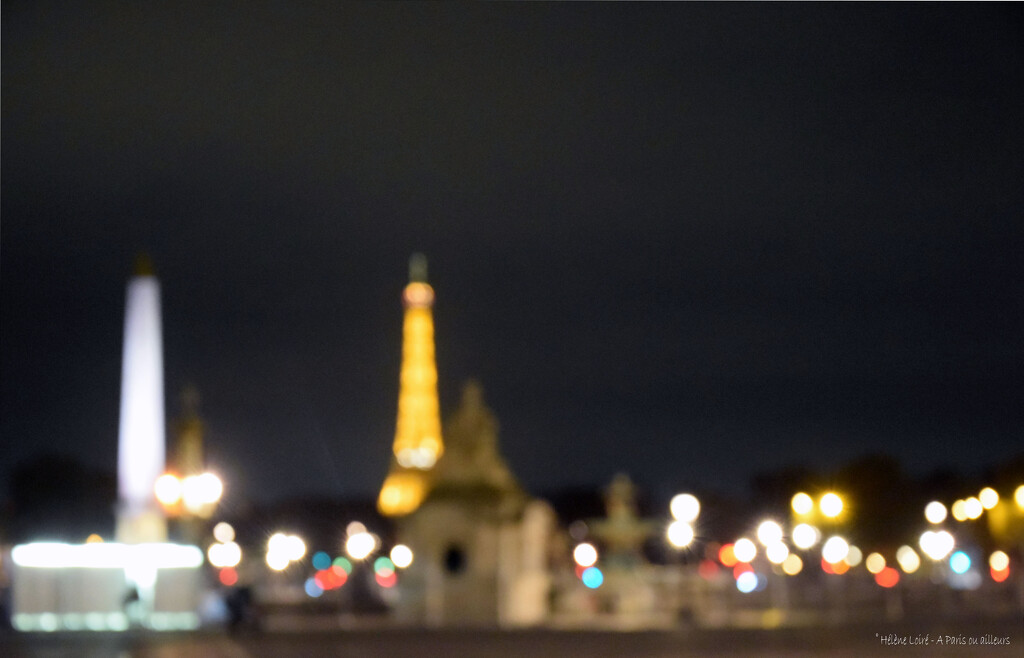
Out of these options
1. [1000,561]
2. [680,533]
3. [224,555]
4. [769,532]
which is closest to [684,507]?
[680,533]

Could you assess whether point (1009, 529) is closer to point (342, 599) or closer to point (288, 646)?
point (342, 599)

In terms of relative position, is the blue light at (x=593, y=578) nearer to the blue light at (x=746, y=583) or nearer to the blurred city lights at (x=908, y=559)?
the blue light at (x=746, y=583)

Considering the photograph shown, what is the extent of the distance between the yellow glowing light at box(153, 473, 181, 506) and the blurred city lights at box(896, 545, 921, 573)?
1865 inches

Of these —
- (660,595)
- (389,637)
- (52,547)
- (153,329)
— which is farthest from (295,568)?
(389,637)

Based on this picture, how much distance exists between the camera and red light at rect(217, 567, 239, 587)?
44.9 metres

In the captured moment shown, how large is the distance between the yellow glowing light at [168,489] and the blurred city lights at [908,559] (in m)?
47.4

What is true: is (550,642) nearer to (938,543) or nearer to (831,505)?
(831,505)

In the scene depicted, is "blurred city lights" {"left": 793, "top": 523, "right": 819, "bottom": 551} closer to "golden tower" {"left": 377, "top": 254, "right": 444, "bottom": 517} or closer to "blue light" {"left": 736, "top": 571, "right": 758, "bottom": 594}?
→ "blue light" {"left": 736, "top": 571, "right": 758, "bottom": 594}

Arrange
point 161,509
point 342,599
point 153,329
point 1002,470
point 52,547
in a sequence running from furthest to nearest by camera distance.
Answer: point 1002,470 < point 153,329 < point 161,509 < point 342,599 < point 52,547

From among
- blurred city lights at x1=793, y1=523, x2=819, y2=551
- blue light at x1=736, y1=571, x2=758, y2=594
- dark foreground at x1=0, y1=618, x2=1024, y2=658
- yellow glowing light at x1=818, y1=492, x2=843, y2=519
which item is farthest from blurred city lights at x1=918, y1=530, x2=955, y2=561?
dark foreground at x1=0, y1=618, x2=1024, y2=658

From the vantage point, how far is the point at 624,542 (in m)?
45.0

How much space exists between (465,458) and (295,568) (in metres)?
36.1

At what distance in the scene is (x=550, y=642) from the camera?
84.5 feet

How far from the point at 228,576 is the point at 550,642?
22.3 meters
